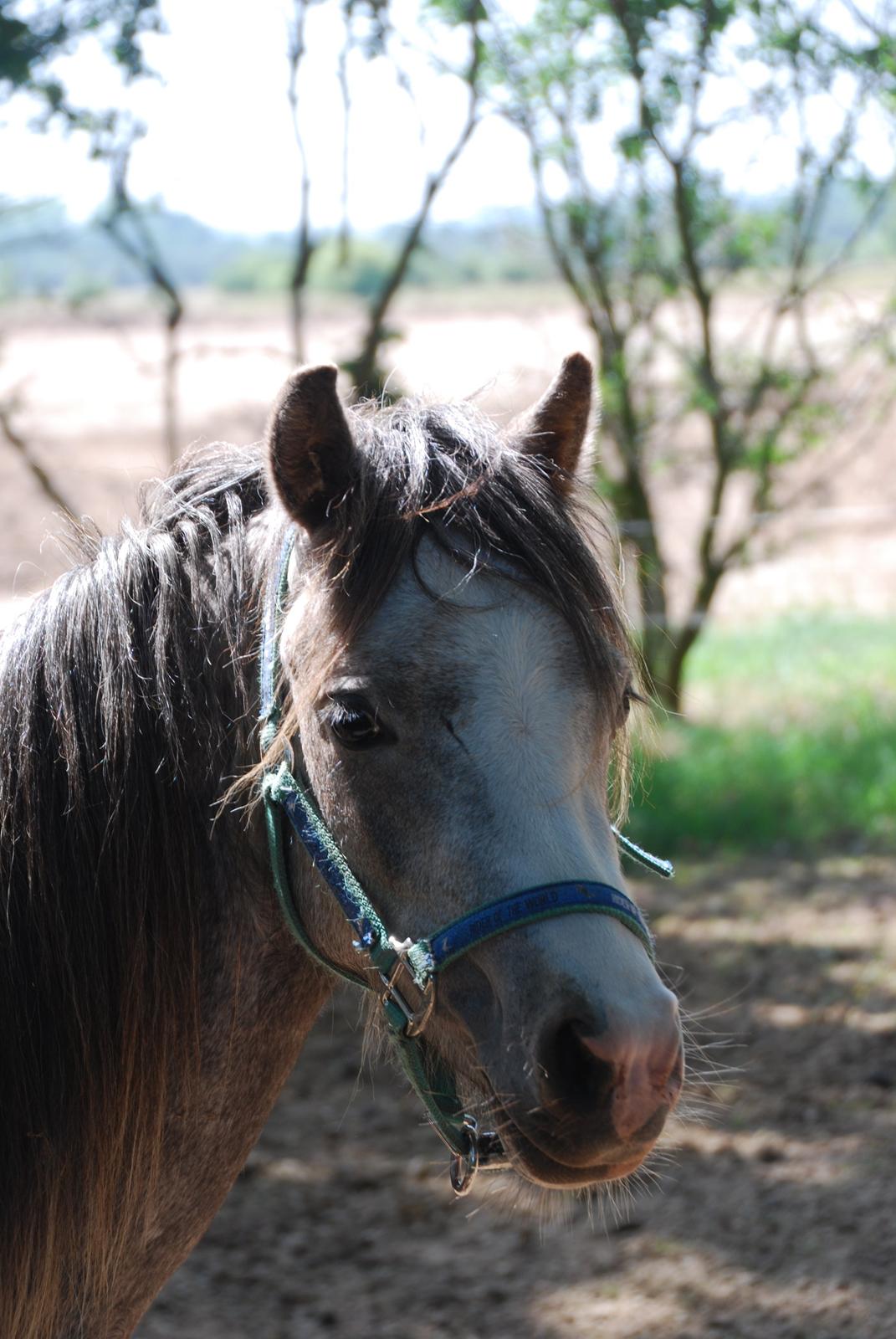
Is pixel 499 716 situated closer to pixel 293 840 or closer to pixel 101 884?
pixel 293 840

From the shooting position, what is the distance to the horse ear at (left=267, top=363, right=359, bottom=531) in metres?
1.55

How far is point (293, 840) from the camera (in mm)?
1618

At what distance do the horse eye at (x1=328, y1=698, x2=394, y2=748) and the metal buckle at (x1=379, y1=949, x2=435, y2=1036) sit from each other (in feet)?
0.86

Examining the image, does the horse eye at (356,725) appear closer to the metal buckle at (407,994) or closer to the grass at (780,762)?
the metal buckle at (407,994)

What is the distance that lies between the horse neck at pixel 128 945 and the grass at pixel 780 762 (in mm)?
3612

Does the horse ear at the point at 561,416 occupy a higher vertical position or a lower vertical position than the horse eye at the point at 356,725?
higher

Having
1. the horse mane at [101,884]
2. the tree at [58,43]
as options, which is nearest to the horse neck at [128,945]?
the horse mane at [101,884]

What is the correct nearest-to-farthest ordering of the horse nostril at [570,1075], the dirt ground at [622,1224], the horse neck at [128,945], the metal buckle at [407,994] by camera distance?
the horse nostril at [570,1075] → the metal buckle at [407,994] → the horse neck at [128,945] → the dirt ground at [622,1224]

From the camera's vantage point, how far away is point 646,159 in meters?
6.28

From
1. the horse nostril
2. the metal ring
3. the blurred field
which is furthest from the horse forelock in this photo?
the metal ring

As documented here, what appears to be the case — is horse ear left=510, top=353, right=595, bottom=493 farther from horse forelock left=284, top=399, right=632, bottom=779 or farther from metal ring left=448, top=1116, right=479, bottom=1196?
metal ring left=448, top=1116, right=479, bottom=1196

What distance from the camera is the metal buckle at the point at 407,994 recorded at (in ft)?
4.81

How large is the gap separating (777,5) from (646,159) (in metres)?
1.02

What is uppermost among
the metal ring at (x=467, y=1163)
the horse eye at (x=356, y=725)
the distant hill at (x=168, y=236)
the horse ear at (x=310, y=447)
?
the distant hill at (x=168, y=236)
